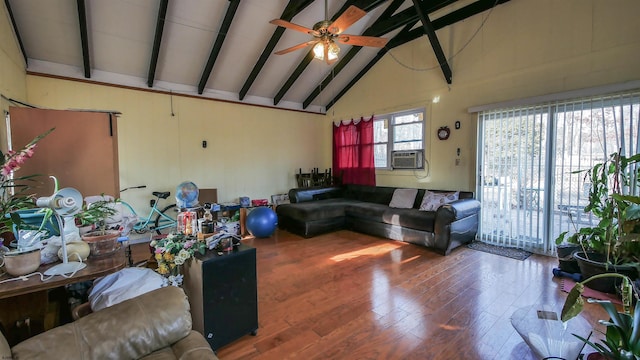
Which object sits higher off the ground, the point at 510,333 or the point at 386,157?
the point at 386,157

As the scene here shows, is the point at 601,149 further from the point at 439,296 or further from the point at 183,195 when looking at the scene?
the point at 183,195

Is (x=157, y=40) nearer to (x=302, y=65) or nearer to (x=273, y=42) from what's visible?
(x=273, y=42)

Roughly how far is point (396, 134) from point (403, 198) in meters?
1.38

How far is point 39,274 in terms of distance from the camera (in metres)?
1.39

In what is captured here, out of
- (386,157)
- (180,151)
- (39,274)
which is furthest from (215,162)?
(39,274)

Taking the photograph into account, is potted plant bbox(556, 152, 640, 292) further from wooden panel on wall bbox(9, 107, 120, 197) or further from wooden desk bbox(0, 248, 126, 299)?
wooden panel on wall bbox(9, 107, 120, 197)

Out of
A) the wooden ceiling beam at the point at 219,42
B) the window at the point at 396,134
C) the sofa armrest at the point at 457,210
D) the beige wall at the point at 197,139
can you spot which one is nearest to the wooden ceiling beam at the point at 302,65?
the beige wall at the point at 197,139

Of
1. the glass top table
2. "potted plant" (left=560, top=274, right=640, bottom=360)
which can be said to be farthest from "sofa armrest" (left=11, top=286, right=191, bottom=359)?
the glass top table

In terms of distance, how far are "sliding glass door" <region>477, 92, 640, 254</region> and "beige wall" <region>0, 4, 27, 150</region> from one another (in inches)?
229

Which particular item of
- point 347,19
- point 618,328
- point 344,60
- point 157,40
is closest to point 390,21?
point 344,60

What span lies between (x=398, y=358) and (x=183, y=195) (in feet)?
12.2

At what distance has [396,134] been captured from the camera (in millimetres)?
5531

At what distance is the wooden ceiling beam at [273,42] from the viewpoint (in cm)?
384

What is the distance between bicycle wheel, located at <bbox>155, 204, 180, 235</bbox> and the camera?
4.75 metres
